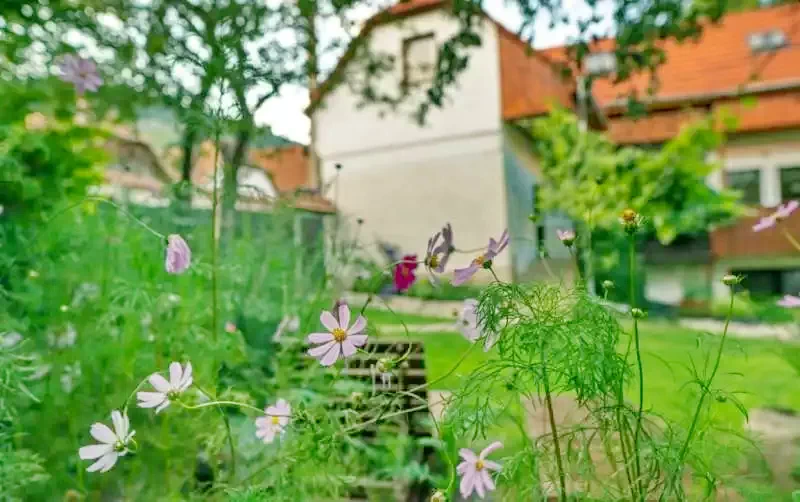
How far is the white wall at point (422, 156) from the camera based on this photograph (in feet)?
3.71

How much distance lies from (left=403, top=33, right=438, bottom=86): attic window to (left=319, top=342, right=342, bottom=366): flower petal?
34.4 inches

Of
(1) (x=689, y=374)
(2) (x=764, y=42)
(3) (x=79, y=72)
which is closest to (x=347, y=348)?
(1) (x=689, y=374)

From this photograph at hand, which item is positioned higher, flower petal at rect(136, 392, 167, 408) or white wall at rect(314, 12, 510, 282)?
white wall at rect(314, 12, 510, 282)

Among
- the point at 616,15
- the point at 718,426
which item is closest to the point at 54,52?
the point at 616,15

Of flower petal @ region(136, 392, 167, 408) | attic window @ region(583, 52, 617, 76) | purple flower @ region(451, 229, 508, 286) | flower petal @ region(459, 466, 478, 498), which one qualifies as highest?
attic window @ region(583, 52, 617, 76)

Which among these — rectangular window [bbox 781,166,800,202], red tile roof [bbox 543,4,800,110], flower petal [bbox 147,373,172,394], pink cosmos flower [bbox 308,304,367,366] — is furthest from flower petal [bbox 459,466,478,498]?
rectangular window [bbox 781,166,800,202]

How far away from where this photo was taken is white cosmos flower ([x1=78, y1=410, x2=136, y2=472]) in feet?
1.40

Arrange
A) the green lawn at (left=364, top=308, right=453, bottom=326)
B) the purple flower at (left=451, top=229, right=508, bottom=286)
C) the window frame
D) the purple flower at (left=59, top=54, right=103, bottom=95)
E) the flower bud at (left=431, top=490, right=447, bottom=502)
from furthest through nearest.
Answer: the window frame, the purple flower at (left=59, top=54, right=103, bottom=95), the green lawn at (left=364, top=308, right=453, bottom=326), the purple flower at (left=451, top=229, right=508, bottom=286), the flower bud at (left=431, top=490, right=447, bottom=502)

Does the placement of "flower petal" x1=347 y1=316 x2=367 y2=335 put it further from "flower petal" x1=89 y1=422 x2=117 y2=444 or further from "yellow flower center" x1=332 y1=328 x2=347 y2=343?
"flower petal" x1=89 y1=422 x2=117 y2=444

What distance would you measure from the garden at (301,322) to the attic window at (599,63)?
0.15ft

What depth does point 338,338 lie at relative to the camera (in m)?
0.46

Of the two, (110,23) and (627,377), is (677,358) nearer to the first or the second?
(627,377)

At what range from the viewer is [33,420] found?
0.71 m

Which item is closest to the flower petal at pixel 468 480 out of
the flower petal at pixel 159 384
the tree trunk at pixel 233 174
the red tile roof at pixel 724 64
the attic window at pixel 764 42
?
the flower petal at pixel 159 384
